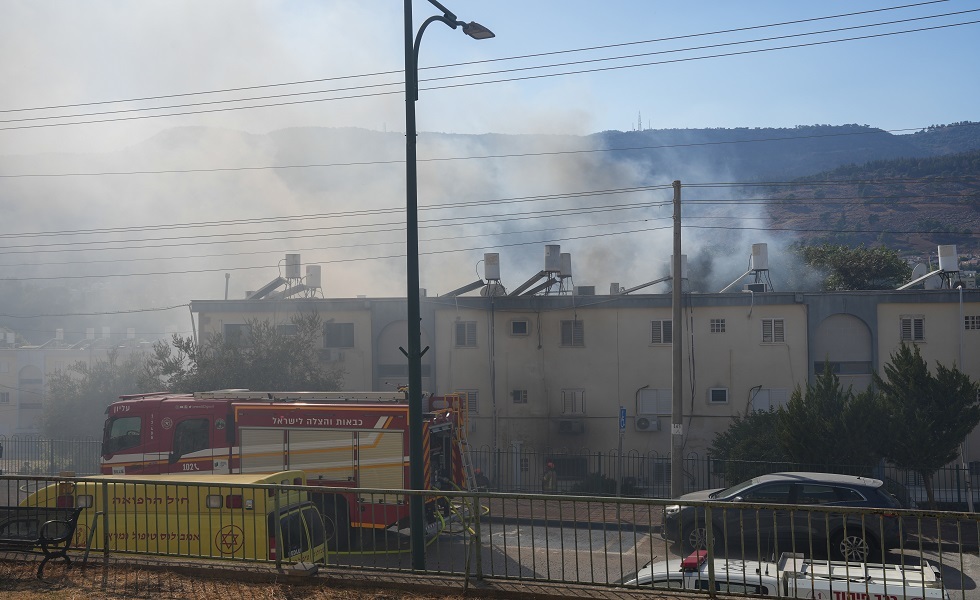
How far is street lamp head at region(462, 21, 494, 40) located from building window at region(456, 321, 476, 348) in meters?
18.7

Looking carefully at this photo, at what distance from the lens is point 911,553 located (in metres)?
14.0

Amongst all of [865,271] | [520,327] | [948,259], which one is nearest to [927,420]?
[948,259]

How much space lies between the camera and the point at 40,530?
8930mm

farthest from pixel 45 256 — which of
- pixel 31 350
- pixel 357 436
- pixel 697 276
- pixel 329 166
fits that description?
pixel 357 436

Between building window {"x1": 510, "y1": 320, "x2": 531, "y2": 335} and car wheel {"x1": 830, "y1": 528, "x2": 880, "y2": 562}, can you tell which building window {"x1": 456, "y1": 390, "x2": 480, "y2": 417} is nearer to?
building window {"x1": 510, "y1": 320, "x2": 531, "y2": 335}

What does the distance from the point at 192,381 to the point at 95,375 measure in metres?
12.2

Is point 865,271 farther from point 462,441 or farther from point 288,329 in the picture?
point 462,441

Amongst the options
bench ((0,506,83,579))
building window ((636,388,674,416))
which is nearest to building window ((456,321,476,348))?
building window ((636,388,674,416))

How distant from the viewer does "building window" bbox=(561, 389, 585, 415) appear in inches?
1139

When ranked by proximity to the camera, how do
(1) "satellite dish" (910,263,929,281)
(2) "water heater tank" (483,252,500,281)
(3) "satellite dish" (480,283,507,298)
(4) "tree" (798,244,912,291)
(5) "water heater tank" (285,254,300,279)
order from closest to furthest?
(2) "water heater tank" (483,252,500,281) → (3) "satellite dish" (480,283,507,298) → (1) "satellite dish" (910,263,929,281) → (5) "water heater tank" (285,254,300,279) → (4) "tree" (798,244,912,291)

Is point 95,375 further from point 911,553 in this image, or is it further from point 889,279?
point 889,279

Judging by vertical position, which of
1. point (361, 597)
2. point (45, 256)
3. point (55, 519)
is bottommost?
point (361, 597)

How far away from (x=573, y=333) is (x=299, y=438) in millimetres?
14937

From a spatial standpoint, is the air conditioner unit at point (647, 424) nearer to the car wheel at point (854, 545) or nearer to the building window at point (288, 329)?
the building window at point (288, 329)
